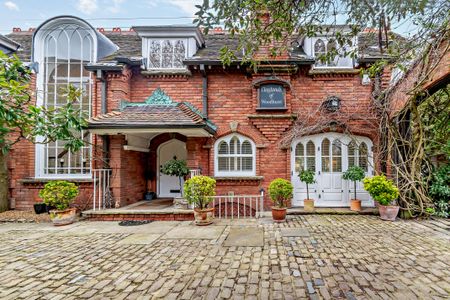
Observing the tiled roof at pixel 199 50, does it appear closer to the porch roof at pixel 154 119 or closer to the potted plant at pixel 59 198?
the porch roof at pixel 154 119

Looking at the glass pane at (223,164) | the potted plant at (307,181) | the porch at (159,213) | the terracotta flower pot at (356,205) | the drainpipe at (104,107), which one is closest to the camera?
the porch at (159,213)

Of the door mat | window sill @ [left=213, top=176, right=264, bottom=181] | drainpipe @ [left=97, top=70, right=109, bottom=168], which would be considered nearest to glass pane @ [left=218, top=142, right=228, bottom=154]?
window sill @ [left=213, top=176, right=264, bottom=181]

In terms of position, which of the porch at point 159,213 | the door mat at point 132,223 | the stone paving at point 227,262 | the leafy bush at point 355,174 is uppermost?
the leafy bush at point 355,174

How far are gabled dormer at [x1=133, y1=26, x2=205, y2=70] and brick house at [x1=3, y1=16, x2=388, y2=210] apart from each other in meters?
0.04

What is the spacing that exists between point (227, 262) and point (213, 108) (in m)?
5.63

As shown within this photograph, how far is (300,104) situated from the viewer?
8578 millimetres

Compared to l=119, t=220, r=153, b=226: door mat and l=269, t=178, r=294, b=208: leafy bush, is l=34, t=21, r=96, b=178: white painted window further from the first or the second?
l=269, t=178, r=294, b=208: leafy bush

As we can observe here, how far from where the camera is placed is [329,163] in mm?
8609

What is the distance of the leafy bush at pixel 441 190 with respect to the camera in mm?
7098

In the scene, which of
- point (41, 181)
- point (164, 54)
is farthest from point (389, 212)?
point (41, 181)

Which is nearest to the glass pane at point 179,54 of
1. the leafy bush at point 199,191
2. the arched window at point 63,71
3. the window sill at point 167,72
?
the window sill at point 167,72

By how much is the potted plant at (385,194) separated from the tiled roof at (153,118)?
5.11m

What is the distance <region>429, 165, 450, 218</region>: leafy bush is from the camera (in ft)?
23.3

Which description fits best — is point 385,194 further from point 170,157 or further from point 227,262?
point 170,157
